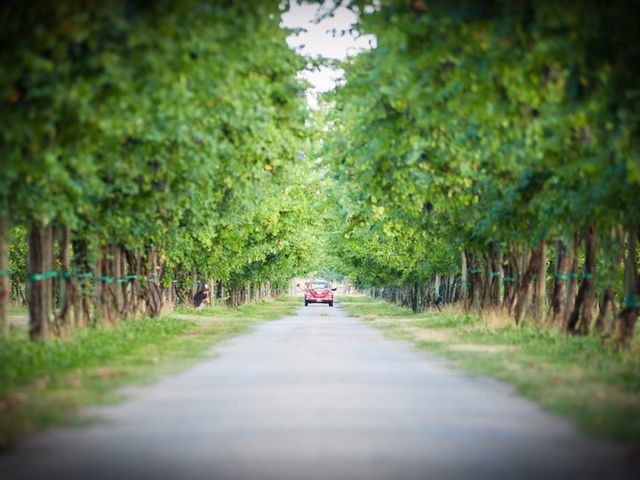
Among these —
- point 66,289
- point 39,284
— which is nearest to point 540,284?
point 66,289

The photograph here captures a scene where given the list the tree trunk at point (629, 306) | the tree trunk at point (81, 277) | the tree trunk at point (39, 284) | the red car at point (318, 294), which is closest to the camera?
the tree trunk at point (39, 284)

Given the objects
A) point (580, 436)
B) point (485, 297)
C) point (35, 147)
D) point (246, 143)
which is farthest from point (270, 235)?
point (580, 436)

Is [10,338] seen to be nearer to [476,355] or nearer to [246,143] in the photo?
[246,143]

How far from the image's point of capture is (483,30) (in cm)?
1373

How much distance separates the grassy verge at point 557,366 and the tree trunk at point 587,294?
0.48 metres

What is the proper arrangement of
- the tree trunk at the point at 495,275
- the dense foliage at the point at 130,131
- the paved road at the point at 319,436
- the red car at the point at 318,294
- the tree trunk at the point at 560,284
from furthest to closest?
the red car at the point at 318,294 → the tree trunk at the point at 495,275 → the tree trunk at the point at 560,284 → the dense foliage at the point at 130,131 → the paved road at the point at 319,436

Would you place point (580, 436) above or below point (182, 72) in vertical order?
below

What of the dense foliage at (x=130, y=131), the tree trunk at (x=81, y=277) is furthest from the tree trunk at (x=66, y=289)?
the tree trunk at (x=81, y=277)

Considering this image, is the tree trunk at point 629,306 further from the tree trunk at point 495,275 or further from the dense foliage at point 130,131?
the tree trunk at point 495,275

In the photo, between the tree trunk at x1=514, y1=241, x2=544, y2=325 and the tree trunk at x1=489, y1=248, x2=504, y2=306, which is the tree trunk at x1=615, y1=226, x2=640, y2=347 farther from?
the tree trunk at x1=489, y1=248, x2=504, y2=306

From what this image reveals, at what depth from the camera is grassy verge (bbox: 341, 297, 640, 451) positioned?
11.7 meters

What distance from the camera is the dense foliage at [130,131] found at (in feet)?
41.6

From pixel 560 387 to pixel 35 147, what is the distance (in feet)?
24.0

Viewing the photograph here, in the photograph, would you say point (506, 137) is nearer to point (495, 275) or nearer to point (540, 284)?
point (540, 284)
